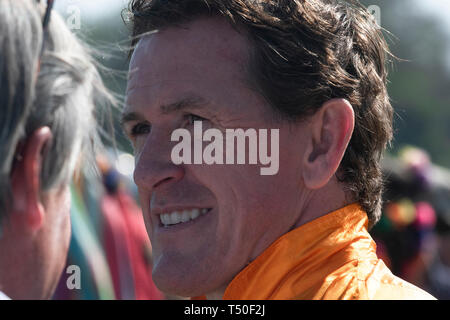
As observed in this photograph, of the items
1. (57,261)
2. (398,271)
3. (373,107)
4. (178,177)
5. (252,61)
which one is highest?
(252,61)

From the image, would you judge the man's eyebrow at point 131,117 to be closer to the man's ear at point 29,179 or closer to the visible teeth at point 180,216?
the visible teeth at point 180,216

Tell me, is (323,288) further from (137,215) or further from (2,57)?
(137,215)

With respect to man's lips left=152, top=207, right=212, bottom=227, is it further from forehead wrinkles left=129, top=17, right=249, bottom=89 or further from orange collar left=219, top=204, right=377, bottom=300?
forehead wrinkles left=129, top=17, right=249, bottom=89

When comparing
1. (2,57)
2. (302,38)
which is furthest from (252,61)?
(2,57)

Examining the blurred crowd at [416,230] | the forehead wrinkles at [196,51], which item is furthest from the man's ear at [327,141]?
the blurred crowd at [416,230]

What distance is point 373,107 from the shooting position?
7.99ft

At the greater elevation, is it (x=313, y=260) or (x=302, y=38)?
(x=302, y=38)

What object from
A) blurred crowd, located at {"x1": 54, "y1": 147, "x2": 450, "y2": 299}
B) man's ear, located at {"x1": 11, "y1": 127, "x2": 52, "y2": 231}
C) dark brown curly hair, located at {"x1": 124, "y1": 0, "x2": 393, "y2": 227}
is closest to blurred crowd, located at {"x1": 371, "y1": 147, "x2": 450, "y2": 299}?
blurred crowd, located at {"x1": 54, "y1": 147, "x2": 450, "y2": 299}

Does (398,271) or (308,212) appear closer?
(308,212)

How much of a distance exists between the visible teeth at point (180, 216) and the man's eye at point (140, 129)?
320 millimetres

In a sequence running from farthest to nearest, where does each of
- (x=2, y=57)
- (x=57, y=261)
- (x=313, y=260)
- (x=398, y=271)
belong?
(x=398, y=271), (x=313, y=260), (x=57, y=261), (x=2, y=57)

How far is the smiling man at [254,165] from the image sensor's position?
82.4 inches

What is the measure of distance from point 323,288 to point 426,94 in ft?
82.8

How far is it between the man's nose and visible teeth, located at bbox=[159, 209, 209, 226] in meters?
0.11
